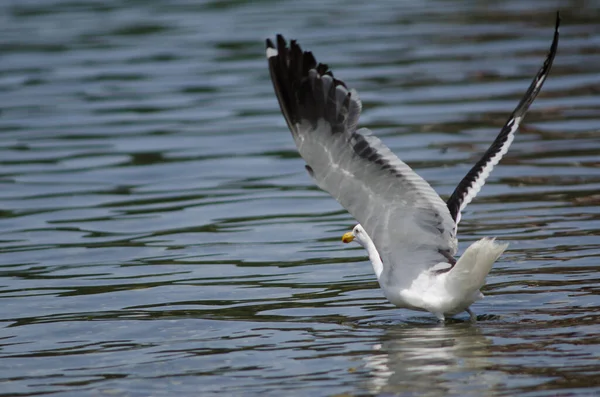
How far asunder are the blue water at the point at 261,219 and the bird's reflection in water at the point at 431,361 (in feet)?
0.08

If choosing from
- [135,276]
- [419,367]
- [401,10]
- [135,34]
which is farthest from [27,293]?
[401,10]

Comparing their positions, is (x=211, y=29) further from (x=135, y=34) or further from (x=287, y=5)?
(x=287, y=5)

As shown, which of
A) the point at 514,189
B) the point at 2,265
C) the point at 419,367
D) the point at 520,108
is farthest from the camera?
the point at 514,189

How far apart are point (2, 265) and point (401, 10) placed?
21013 millimetres

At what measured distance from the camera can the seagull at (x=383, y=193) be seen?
7867 mm

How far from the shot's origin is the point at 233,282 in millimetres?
10562

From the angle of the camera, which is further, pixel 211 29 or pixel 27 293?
pixel 211 29

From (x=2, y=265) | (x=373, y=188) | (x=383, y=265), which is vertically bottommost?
(x=2, y=265)

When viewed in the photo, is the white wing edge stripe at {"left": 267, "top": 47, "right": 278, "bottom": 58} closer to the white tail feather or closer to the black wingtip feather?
the black wingtip feather

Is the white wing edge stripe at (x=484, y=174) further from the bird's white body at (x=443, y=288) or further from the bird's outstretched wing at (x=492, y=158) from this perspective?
the bird's white body at (x=443, y=288)

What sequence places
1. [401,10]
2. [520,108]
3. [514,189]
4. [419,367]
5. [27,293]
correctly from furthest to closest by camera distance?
[401,10] < [514,189] < [27,293] < [520,108] < [419,367]

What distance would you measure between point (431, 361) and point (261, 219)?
5402 millimetres

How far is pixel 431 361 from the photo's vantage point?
780 cm

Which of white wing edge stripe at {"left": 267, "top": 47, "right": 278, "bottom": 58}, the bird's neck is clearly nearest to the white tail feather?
the bird's neck
